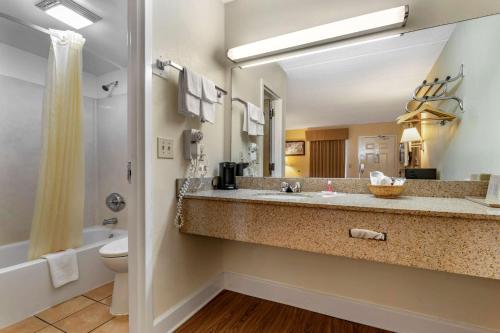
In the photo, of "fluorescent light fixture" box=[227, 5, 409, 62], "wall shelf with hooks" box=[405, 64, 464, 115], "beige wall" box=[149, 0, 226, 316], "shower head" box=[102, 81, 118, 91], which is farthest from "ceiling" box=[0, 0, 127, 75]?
"wall shelf with hooks" box=[405, 64, 464, 115]

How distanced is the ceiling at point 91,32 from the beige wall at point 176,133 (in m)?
0.56

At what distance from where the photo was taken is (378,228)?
3.33 ft

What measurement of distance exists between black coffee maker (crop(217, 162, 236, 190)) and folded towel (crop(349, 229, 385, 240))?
0.97 meters

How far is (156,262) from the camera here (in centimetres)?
133

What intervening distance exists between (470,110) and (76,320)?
2673mm

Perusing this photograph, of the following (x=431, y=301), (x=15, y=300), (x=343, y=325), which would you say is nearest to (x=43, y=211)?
(x=15, y=300)

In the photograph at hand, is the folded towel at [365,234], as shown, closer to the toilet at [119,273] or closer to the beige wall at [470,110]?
the beige wall at [470,110]

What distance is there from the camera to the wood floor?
4.68 feet

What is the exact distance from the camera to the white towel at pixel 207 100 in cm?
152

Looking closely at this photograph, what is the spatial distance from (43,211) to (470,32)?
3.05m

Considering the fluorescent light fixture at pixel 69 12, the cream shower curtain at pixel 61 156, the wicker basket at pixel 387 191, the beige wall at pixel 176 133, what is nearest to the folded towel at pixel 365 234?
the wicker basket at pixel 387 191

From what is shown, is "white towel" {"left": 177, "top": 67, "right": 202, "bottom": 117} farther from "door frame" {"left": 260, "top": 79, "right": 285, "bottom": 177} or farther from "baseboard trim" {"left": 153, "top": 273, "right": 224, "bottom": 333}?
"baseboard trim" {"left": 153, "top": 273, "right": 224, "bottom": 333}

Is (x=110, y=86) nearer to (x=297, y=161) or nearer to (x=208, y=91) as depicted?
(x=208, y=91)

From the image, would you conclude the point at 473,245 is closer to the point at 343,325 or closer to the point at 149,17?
the point at 343,325
